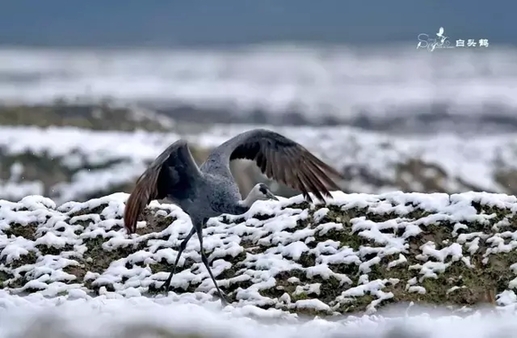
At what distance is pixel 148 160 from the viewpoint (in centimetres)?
13550

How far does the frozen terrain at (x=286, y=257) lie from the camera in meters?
13.4

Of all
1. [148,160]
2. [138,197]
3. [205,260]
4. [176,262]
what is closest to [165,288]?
[176,262]

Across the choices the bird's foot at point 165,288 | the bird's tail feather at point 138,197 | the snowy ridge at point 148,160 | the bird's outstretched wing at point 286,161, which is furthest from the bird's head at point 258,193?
the snowy ridge at point 148,160

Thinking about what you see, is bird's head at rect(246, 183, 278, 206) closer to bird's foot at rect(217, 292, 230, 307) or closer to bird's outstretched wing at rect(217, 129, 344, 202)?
bird's outstretched wing at rect(217, 129, 344, 202)

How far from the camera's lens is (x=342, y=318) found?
12.8m

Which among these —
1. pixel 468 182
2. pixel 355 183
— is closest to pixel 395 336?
pixel 355 183

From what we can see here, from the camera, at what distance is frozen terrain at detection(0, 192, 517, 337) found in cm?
1337

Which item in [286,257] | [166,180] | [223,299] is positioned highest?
[166,180]

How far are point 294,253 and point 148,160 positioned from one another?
122 metres

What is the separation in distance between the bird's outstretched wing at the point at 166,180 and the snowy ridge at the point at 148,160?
97.3 metres

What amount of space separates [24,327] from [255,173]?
132059 mm

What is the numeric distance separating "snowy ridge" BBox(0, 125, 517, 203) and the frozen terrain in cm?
9423

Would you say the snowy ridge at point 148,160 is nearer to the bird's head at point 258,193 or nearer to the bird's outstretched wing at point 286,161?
the bird's outstretched wing at point 286,161

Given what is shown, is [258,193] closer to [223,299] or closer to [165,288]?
[223,299]
